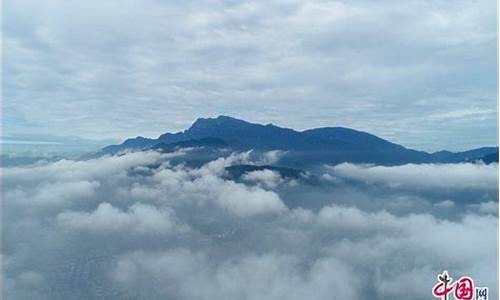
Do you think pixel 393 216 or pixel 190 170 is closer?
pixel 190 170

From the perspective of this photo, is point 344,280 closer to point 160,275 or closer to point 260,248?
point 260,248

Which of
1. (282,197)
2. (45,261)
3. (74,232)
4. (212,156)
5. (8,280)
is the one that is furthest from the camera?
(282,197)

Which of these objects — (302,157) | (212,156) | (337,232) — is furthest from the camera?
(337,232)

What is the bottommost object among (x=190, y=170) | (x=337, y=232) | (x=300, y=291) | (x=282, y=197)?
(x=300, y=291)

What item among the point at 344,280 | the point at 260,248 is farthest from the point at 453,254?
the point at 260,248

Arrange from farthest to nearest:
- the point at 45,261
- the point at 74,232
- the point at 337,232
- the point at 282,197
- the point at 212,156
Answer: the point at 282,197, the point at 337,232, the point at 74,232, the point at 212,156, the point at 45,261

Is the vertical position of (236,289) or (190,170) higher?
(190,170)

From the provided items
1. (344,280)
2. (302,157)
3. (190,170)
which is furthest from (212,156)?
(344,280)

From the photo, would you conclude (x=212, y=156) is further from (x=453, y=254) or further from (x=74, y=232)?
(x=453, y=254)

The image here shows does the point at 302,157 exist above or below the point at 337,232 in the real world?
→ above
